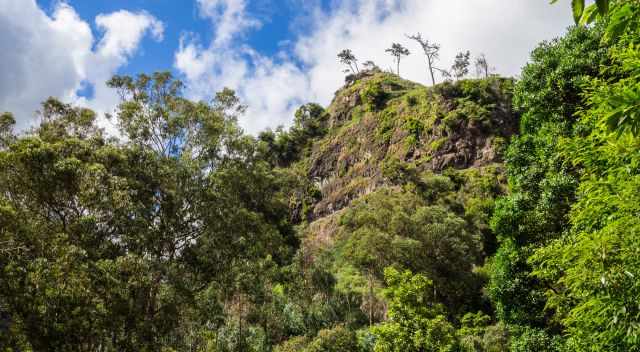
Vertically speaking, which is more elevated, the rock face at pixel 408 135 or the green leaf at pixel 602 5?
the rock face at pixel 408 135

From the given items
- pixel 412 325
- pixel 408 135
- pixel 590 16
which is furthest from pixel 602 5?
pixel 408 135

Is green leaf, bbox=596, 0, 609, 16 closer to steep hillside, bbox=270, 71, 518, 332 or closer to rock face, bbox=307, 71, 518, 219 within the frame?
steep hillside, bbox=270, 71, 518, 332

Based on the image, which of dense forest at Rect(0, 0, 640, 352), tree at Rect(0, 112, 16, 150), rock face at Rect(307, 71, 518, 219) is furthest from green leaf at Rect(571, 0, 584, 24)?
rock face at Rect(307, 71, 518, 219)

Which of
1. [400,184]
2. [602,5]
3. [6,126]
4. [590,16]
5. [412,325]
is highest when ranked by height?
[400,184]

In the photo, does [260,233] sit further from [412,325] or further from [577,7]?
[577,7]

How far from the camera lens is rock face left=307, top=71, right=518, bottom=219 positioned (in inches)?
2190

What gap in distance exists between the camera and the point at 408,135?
62062mm

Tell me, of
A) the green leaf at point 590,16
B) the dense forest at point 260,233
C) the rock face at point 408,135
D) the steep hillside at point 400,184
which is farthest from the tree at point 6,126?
the rock face at point 408,135

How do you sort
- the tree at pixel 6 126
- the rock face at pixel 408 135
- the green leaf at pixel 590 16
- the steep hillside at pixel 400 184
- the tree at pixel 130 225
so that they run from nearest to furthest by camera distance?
1. the green leaf at pixel 590 16
2. the tree at pixel 130 225
3. the tree at pixel 6 126
4. the steep hillside at pixel 400 184
5. the rock face at pixel 408 135

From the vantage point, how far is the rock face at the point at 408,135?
55625 mm

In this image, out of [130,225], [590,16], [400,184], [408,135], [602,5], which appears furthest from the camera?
[408,135]

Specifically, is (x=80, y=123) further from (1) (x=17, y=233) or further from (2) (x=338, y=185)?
(2) (x=338, y=185)

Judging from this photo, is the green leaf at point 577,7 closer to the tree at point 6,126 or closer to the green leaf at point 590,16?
the green leaf at point 590,16

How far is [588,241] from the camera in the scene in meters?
7.31
